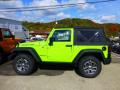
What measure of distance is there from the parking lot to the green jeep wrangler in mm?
402

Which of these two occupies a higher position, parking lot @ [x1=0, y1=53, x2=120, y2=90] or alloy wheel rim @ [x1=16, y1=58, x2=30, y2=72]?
alloy wheel rim @ [x1=16, y1=58, x2=30, y2=72]

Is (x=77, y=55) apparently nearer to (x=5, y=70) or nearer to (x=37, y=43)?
(x=37, y=43)

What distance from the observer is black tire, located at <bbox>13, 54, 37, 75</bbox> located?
386 inches

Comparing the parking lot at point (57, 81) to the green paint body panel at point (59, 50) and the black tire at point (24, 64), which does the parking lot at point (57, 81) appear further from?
the green paint body panel at point (59, 50)

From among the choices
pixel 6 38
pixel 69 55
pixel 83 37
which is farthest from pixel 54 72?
pixel 6 38

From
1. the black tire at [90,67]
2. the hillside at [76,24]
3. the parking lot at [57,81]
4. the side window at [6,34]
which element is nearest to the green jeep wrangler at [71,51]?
the black tire at [90,67]

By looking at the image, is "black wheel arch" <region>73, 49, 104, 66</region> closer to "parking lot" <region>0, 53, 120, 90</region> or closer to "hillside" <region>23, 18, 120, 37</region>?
"parking lot" <region>0, 53, 120, 90</region>

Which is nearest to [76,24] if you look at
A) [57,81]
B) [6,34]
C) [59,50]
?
[6,34]

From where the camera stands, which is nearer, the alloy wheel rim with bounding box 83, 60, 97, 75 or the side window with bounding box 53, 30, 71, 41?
the alloy wheel rim with bounding box 83, 60, 97, 75

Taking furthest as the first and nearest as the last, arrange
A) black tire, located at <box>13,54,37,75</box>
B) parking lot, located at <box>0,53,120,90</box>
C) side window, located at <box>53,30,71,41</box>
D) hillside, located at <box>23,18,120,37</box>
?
hillside, located at <box>23,18,120,37</box>, black tire, located at <box>13,54,37,75</box>, side window, located at <box>53,30,71,41</box>, parking lot, located at <box>0,53,120,90</box>

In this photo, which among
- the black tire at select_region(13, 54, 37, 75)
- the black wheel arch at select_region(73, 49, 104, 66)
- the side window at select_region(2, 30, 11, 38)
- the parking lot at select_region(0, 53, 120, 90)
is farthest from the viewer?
the side window at select_region(2, 30, 11, 38)

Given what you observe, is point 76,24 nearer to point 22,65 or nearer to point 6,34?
point 6,34

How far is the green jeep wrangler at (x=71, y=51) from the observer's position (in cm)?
945

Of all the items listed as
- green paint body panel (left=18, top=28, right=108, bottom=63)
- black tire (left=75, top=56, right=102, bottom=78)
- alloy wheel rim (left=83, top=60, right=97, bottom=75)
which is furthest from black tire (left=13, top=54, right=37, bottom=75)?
alloy wheel rim (left=83, top=60, right=97, bottom=75)
